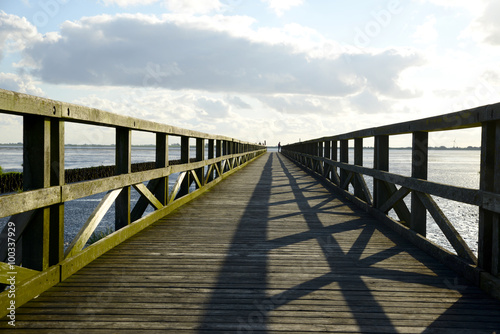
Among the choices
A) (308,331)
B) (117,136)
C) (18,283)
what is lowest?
(308,331)

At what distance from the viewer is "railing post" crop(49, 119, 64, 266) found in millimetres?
3179

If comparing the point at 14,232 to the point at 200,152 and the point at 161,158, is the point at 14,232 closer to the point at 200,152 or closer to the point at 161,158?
the point at 161,158

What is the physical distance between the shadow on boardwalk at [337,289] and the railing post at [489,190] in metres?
0.28

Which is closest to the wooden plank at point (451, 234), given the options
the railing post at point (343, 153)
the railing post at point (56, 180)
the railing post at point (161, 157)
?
the railing post at point (56, 180)

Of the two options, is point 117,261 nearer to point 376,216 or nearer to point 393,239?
point 393,239

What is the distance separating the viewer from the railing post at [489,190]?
316cm

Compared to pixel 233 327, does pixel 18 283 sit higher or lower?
higher

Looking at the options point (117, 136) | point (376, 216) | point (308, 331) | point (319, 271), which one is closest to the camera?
point (308, 331)

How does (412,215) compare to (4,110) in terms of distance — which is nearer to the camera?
(4,110)

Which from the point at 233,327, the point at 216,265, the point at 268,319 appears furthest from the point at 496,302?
the point at 216,265

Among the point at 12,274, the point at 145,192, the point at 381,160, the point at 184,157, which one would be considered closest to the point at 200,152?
the point at 184,157

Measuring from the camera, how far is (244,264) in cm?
383

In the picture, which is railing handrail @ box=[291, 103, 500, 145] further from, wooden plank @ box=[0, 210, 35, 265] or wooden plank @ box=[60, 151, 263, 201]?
wooden plank @ box=[0, 210, 35, 265]

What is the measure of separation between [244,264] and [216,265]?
268 millimetres
